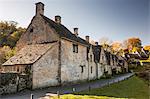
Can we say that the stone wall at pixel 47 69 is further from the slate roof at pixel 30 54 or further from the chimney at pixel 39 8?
the chimney at pixel 39 8

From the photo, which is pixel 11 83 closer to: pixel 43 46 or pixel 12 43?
pixel 43 46

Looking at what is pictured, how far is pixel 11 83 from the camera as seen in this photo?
19703 millimetres

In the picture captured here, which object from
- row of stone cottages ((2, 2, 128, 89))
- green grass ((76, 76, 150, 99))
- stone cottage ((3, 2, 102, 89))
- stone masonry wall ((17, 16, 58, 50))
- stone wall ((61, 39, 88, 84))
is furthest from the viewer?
stone masonry wall ((17, 16, 58, 50))

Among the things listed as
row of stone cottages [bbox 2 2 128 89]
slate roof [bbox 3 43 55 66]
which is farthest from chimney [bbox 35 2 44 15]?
slate roof [bbox 3 43 55 66]

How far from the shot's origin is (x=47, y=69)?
24766 mm

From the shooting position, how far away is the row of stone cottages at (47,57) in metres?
23.3

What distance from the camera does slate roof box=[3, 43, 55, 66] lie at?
2381cm

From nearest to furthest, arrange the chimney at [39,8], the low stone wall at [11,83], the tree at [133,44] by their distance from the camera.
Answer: the low stone wall at [11,83]
the chimney at [39,8]
the tree at [133,44]

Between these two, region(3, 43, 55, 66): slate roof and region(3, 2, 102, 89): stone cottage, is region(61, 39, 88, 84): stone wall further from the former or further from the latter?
region(3, 43, 55, 66): slate roof

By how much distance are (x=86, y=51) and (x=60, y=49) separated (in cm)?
1004

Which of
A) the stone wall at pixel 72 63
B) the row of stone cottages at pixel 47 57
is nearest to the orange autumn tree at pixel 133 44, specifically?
the stone wall at pixel 72 63

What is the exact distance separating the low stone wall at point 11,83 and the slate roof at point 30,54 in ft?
8.24

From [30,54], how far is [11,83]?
6427 mm

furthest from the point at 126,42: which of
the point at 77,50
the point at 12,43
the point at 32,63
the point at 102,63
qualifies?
the point at 32,63
